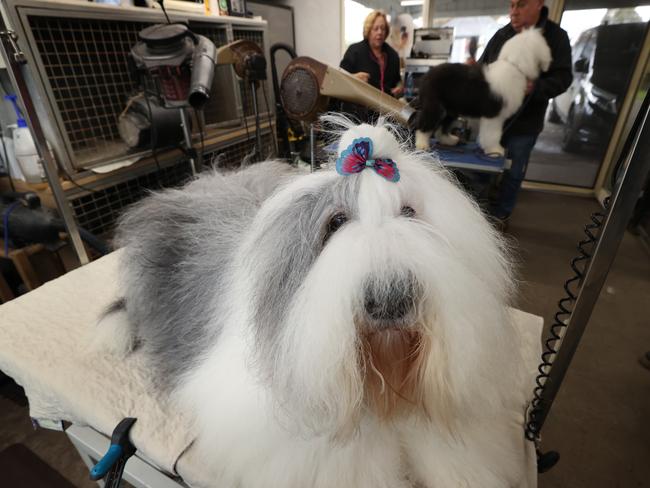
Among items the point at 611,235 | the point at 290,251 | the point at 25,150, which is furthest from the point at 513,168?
the point at 25,150

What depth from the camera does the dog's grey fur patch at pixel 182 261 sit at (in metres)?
0.85

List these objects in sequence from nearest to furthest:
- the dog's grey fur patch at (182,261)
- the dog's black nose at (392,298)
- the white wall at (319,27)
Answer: the dog's black nose at (392,298)
the dog's grey fur patch at (182,261)
the white wall at (319,27)

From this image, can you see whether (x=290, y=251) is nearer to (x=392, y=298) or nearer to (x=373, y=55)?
(x=392, y=298)

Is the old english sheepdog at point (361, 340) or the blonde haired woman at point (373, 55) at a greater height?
the blonde haired woman at point (373, 55)

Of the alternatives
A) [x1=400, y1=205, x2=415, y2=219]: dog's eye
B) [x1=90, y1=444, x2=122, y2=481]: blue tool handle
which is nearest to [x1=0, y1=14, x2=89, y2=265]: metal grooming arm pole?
[x1=90, y1=444, x2=122, y2=481]: blue tool handle

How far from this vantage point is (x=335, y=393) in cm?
48

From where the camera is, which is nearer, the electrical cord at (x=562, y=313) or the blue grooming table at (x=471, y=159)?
the electrical cord at (x=562, y=313)

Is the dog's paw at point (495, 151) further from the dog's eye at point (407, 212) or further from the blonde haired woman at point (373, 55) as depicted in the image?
the dog's eye at point (407, 212)

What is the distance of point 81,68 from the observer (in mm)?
1690

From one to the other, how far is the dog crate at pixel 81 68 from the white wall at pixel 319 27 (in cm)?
212

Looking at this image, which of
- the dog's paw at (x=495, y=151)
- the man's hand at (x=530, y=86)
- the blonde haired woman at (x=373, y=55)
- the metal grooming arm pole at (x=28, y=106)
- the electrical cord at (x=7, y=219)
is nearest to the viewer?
the metal grooming arm pole at (x=28, y=106)

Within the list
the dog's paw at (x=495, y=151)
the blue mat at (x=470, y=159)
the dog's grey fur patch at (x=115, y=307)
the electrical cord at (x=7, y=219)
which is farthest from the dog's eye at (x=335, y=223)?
the dog's paw at (x=495, y=151)

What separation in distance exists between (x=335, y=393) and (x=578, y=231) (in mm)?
3306

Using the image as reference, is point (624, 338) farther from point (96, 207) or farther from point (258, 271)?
point (96, 207)
